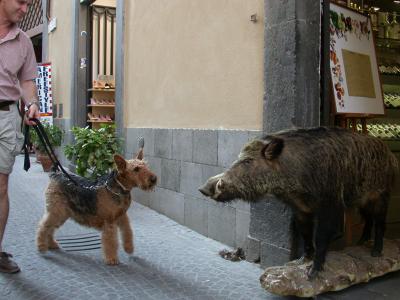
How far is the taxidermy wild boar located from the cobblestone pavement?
614 mm

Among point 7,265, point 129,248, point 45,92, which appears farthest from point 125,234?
point 45,92

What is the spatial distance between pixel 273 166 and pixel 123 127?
502 centimetres

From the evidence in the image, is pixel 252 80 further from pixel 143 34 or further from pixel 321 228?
pixel 143 34

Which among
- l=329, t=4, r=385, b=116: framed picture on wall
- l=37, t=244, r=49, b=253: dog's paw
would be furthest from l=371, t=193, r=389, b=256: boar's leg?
l=37, t=244, r=49, b=253: dog's paw

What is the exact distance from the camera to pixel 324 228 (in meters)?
3.10

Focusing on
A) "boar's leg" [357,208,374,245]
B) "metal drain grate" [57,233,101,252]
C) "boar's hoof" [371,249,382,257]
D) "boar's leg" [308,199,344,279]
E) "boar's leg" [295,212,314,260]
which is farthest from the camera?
"metal drain grate" [57,233,101,252]

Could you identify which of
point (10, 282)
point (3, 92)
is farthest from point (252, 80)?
point (10, 282)

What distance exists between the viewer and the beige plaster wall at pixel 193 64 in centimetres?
454

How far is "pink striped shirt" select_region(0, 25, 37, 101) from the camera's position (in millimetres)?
3904

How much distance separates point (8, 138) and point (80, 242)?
5.47ft

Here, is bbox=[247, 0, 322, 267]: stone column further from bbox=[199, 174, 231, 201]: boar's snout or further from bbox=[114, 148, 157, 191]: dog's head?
bbox=[114, 148, 157, 191]: dog's head

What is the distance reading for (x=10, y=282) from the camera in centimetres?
378

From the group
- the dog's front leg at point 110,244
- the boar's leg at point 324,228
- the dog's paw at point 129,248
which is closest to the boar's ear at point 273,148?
the boar's leg at point 324,228

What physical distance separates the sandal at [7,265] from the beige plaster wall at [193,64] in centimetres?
240
